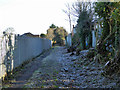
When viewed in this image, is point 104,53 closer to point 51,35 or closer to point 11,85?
point 11,85

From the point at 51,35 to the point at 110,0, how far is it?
38244 millimetres

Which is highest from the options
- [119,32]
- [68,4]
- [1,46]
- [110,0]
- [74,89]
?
[68,4]

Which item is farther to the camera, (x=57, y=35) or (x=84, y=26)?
(x=57, y=35)

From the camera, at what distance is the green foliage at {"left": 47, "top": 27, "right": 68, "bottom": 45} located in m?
42.0

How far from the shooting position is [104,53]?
7.31 metres

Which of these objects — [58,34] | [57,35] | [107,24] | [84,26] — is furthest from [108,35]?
[57,35]

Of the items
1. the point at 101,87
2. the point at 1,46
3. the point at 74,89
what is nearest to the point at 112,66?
the point at 101,87

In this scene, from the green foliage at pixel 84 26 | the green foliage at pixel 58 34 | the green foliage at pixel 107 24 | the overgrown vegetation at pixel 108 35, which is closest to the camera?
the overgrown vegetation at pixel 108 35

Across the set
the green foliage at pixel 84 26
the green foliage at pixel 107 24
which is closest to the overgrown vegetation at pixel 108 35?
the green foliage at pixel 107 24

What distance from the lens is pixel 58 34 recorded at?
139ft

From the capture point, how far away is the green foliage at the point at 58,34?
42031mm

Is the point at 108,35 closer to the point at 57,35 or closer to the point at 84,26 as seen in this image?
the point at 84,26

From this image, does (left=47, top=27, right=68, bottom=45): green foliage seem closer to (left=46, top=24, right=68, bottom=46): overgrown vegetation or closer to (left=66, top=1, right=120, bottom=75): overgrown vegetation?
(left=46, top=24, right=68, bottom=46): overgrown vegetation

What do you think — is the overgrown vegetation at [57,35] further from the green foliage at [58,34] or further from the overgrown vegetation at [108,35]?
the overgrown vegetation at [108,35]
